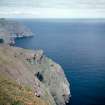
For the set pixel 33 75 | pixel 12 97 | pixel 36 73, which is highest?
pixel 12 97

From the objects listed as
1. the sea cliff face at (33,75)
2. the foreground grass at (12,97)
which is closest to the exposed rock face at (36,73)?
the sea cliff face at (33,75)

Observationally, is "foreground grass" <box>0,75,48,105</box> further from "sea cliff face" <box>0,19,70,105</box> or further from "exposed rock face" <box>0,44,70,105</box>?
"exposed rock face" <box>0,44,70,105</box>

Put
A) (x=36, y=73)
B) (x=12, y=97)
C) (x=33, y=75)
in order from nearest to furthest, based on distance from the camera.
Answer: (x=12, y=97) < (x=33, y=75) < (x=36, y=73)

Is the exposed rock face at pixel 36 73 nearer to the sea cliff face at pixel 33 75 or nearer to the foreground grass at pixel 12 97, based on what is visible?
the sea cliff face at pixel 33 75

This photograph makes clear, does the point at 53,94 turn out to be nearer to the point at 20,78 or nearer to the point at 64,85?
the point at 64,85

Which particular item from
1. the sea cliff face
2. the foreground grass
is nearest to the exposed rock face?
the sea cliff face

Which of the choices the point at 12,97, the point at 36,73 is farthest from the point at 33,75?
the point at 12,97

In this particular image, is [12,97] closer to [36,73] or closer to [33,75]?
[33,75]

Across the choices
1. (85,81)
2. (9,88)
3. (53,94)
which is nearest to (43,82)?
(53,94)
